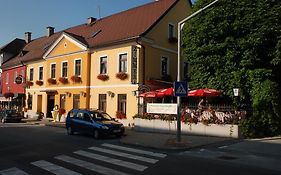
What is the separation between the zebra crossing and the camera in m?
10.5

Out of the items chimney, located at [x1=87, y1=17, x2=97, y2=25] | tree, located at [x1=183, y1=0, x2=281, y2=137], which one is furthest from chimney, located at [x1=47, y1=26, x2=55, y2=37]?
tree, located at [x1=183, y1=0, x2=281, y2=137]

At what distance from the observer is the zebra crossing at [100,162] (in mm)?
10547

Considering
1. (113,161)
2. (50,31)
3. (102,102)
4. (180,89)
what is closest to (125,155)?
(113,161)

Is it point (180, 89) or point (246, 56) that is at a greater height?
point (246, 56)

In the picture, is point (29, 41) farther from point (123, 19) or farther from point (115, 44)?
point (115, 44)

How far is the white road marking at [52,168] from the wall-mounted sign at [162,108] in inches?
478

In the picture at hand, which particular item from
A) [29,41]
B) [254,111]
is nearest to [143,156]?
[254,111]

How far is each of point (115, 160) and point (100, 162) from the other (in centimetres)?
64

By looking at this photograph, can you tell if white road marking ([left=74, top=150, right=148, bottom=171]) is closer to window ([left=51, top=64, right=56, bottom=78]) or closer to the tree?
the tree

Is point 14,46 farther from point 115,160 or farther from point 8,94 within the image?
point 115,160

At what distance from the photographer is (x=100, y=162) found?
12164 millimetres

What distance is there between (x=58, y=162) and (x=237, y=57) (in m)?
14.9

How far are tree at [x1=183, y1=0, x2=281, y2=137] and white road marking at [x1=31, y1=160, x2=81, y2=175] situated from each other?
1175 cm

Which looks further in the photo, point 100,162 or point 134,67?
point 134,67
